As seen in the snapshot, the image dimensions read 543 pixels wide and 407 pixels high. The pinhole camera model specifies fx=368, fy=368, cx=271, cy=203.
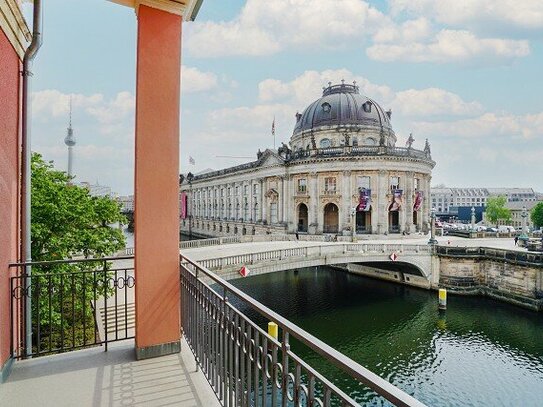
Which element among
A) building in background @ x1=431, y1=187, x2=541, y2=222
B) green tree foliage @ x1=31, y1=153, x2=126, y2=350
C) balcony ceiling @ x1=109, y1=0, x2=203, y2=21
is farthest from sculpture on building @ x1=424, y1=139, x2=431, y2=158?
building in background @ x1=431, y1=187, x2=541, y2=222

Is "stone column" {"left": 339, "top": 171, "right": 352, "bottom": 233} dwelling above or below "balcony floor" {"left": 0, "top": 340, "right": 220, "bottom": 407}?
above

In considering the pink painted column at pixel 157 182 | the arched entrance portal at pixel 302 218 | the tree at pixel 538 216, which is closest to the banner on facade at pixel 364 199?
the arched entrance portal at pixel 302 218

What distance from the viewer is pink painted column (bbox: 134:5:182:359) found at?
176 inches

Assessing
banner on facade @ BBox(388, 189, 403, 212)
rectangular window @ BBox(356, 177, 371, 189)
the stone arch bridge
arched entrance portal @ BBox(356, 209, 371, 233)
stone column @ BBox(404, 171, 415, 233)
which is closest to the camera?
the stone arch bridge

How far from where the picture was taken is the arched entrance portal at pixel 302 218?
44281mm

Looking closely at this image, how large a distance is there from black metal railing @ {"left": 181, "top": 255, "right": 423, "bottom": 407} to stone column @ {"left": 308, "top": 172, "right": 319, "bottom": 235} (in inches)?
1432

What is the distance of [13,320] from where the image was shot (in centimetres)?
453

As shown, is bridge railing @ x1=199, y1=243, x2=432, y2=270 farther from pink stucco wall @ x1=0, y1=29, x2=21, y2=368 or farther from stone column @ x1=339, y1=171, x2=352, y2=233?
stone column @ x1=339, y1=171, x2=352, y2=233

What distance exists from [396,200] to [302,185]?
10.5m

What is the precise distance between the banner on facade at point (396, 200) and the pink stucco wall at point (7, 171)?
124 ft

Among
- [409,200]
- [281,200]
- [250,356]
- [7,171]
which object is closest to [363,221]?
[409,200]

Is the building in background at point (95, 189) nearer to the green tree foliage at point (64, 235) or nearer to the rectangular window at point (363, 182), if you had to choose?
the green tree foliage at point (64, 235)

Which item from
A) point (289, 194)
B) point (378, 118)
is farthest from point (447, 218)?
point (289, 194)

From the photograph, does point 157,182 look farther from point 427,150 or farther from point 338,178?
point 427,150
